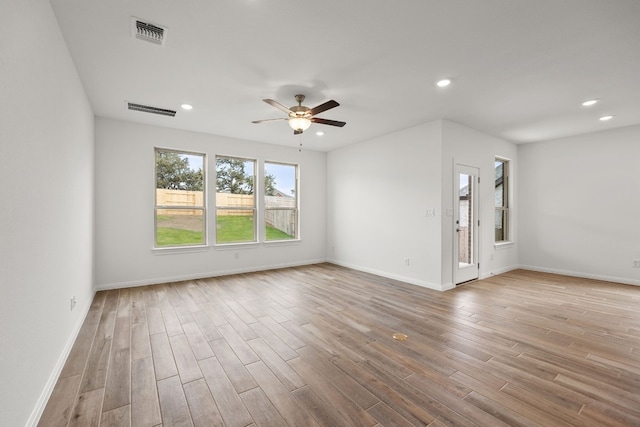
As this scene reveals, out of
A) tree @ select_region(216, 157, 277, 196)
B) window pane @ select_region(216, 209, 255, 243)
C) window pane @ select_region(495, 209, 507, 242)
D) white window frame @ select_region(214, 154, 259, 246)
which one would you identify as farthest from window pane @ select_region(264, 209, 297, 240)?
window pane @ select_region(495, 209, 507, 242)

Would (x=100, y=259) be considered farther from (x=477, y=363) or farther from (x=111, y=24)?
(x=477, y=363)

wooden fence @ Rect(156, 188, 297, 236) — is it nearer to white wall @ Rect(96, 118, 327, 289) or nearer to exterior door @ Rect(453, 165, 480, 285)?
white wall @ Rect(96, 118, 327, 289)

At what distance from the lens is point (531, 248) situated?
6.36m

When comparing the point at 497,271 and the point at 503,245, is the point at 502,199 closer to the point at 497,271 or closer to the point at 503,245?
the point at 503,245

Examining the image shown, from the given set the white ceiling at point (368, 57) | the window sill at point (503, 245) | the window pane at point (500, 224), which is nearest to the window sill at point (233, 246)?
the white ceiling at point (368, 57)

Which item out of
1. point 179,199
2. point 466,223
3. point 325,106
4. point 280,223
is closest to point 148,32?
point 325,106

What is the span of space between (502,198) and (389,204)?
3104mm

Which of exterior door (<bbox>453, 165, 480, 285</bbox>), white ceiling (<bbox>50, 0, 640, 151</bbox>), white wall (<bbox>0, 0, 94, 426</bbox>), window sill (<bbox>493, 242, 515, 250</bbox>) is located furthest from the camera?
window sill (<bbox>493, 242, 515, 250</bbox>)

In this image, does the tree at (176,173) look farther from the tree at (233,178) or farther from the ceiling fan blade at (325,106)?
the ceiling fan blade at (325,106)

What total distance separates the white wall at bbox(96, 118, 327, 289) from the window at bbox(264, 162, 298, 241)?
1.94 feet

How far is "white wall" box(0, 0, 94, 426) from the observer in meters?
1.44

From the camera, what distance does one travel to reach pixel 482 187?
216 inches

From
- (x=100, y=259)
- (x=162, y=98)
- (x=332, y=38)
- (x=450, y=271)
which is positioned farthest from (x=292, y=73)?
(x=100, y=259)

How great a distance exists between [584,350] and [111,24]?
206 inches
